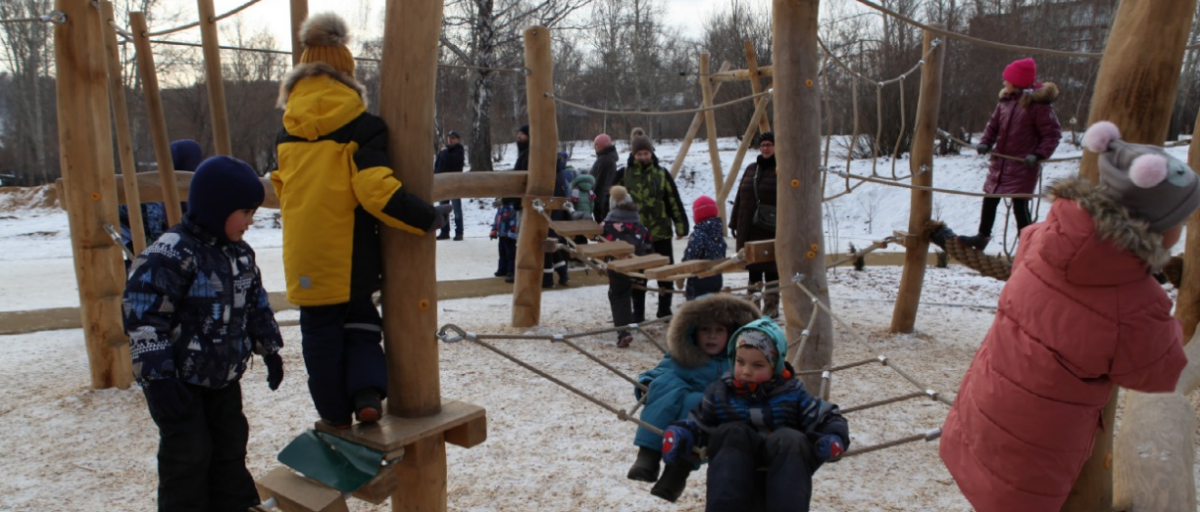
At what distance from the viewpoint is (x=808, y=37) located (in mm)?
3641

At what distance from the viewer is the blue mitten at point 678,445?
8.15ft

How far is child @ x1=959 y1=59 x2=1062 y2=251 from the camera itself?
5816 millimetres

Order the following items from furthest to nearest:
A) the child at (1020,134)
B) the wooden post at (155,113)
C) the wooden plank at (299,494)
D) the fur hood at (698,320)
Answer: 1. the child at (1020,134)
2. the wooden post at (155,113)
3. the fur hood at (698,320)
4. the wooden plank at (299,494)

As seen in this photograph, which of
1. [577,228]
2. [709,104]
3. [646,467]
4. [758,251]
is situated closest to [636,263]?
[577,228]

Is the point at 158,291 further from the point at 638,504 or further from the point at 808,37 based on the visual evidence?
the point at 808,37

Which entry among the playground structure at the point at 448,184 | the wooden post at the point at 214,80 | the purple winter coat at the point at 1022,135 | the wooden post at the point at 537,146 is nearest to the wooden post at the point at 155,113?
the playground structure at the point at 448,184

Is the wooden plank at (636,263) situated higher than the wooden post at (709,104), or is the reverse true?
the wooden post at (709,104)

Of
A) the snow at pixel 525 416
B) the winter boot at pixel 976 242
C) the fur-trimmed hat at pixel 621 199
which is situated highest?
the fur-trimmed hat at pixel 621 199

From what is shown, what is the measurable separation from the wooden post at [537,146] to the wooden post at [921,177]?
256 cm

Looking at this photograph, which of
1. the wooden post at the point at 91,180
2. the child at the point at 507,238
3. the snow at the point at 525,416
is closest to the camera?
the snow at the point at 525,416

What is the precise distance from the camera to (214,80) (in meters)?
4.28

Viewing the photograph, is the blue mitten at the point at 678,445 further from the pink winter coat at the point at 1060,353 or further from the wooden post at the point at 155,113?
the wooden post at the point at 155,113

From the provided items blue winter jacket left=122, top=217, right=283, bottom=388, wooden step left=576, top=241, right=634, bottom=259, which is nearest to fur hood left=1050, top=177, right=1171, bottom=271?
blue winter jacket left=122, top=217, right=283, bottom=388

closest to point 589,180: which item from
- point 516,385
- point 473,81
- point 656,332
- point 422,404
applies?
point 656,332
